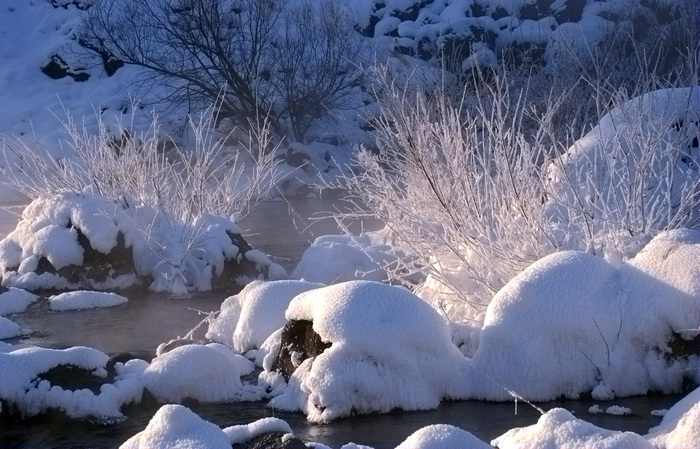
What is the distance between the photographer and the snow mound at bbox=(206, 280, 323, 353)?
945 cm

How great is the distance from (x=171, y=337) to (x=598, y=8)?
30937mm

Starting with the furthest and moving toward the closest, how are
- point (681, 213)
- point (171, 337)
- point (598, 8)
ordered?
point (598, 8) → point (171, 337) → point (681, 213)

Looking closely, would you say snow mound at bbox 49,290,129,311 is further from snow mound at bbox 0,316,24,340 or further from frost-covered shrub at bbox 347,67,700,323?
frost-covered shrub at bbox 347,67,700,323

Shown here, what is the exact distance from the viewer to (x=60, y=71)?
3850 cm

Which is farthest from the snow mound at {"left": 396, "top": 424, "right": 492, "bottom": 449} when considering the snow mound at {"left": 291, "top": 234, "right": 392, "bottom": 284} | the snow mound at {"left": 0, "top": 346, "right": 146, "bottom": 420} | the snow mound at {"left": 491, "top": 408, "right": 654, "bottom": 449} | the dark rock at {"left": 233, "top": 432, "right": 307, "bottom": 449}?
the snow mound at {"left": 291, "top": 234, "right": 392, "bottom": 284}

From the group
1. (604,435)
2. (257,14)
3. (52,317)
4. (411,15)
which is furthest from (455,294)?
(411,15)

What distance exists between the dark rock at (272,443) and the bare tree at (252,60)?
78.7 ft

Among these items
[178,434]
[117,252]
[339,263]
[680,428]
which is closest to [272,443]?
[178,434]

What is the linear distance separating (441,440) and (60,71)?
120ft

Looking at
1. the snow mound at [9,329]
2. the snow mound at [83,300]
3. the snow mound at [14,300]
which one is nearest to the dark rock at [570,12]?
the snow mound at [83,300]

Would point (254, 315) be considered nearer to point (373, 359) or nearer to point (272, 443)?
point (373, 359)

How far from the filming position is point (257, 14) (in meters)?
31.4

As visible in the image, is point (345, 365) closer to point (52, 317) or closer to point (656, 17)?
point (52, 317)

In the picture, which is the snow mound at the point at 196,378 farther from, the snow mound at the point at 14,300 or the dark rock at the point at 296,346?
the snow mound at the point at 14,300
